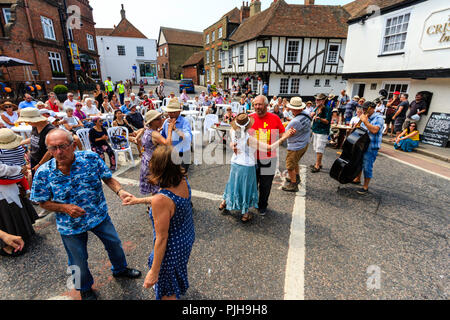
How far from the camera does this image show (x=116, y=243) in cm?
250

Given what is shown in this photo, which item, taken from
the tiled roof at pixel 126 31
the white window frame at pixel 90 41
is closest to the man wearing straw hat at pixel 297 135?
the white window frame at pixel 90 41

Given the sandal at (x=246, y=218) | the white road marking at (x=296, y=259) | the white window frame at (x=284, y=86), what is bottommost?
the white road marking at (x=296, y=259)

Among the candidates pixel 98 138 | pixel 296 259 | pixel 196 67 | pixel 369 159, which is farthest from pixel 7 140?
pixel 196 67

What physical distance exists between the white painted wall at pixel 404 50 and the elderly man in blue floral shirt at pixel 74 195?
489 inches

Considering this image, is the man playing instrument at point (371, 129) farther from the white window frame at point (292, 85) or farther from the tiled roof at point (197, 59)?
the tiled roof at point (197, 59)

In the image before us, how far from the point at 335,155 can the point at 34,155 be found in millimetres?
8066

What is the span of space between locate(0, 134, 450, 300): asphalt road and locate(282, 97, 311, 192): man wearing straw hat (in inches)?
24.1

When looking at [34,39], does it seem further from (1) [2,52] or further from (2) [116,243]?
(2) [116,243]

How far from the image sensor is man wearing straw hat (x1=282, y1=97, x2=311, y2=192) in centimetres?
446

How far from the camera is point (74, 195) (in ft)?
7.02

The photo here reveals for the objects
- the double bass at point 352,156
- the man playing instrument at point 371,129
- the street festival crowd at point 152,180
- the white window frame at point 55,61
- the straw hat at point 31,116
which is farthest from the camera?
the white window frame at point 55,61

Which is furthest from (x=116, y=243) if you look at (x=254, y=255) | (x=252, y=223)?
(x=252, y=223)

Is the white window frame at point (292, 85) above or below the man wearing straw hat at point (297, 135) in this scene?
above

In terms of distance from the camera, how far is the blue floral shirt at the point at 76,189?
6.73ft
